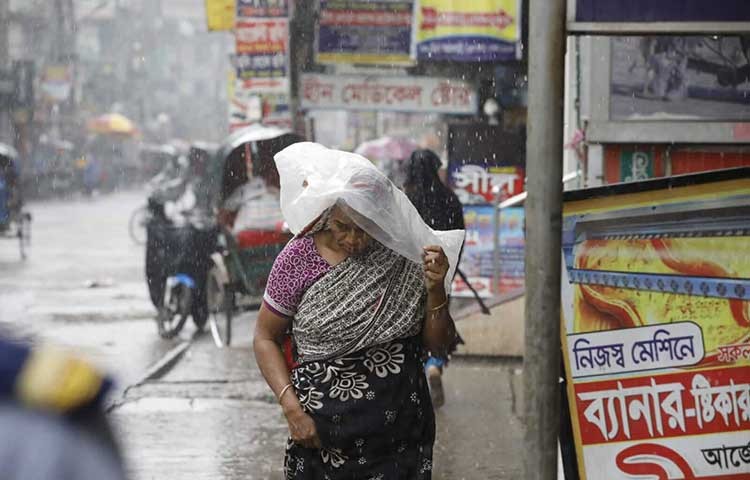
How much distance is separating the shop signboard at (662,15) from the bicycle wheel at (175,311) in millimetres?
8811

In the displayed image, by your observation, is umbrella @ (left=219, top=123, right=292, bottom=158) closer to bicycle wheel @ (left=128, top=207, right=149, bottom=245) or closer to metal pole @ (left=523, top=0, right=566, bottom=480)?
metal pole @ (left=523, top=0, right=566, bottom=480)

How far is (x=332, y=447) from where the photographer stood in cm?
349

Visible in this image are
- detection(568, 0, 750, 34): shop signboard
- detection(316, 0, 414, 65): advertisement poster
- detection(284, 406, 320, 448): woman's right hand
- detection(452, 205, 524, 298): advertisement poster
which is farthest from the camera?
detection(316, 0, 414, 65): advertisement poster

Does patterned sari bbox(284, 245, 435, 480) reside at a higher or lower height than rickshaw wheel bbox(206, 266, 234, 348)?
higher

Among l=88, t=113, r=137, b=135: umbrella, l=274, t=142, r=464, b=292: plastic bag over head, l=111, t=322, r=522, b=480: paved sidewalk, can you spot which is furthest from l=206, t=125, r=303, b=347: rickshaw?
l=88, t=113, r=137, b=135: umbrella

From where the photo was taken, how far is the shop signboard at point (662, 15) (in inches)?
125

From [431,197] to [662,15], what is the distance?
429cm

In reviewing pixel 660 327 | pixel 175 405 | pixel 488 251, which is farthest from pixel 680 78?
pixel 488 251

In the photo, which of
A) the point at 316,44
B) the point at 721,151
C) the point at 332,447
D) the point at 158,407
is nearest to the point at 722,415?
the point at 332,447

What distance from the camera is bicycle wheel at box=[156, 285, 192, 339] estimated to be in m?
11.6

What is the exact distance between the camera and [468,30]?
11.7m

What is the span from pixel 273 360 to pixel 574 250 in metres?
1.00

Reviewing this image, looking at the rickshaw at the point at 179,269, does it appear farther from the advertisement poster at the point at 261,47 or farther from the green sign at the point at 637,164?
the green sign at the point at 637,164

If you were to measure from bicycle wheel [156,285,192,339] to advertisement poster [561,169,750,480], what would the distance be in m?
8.19
